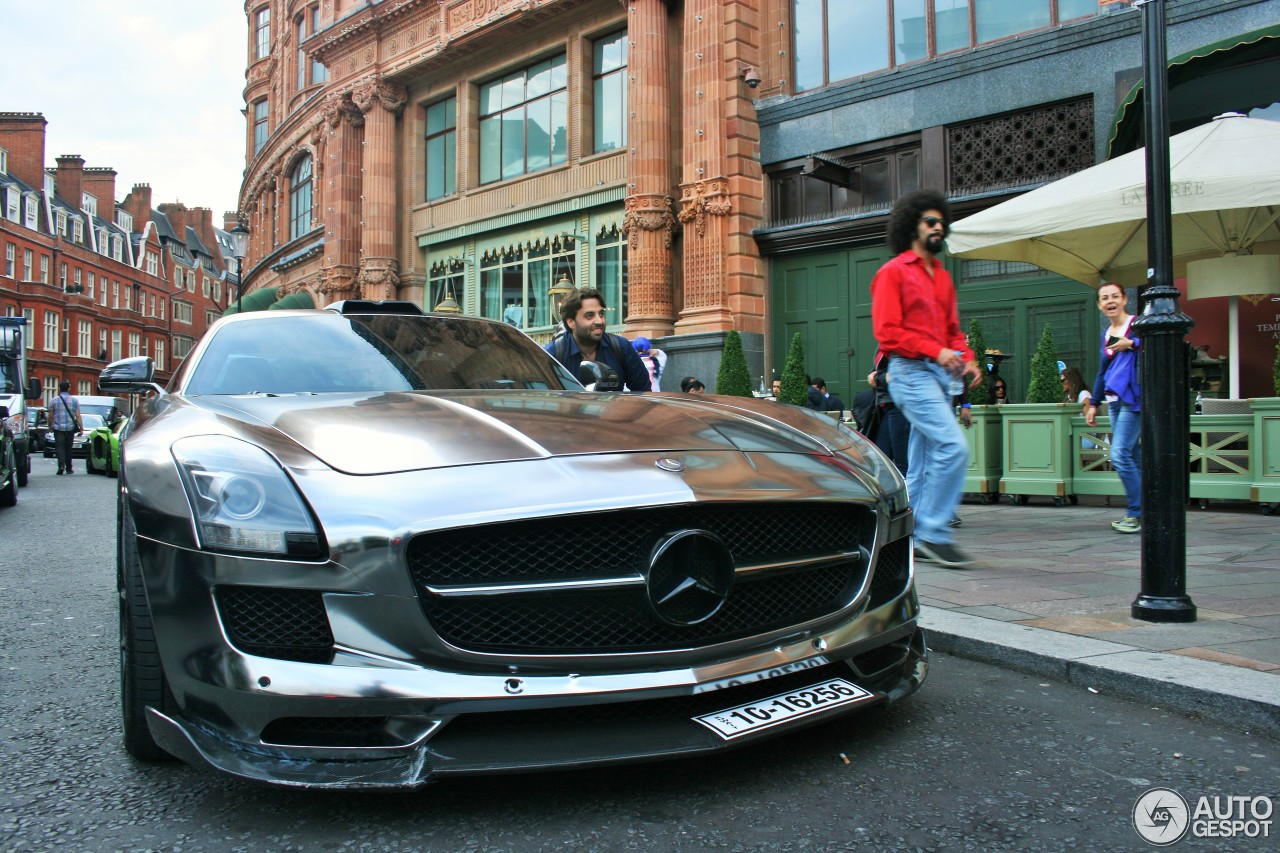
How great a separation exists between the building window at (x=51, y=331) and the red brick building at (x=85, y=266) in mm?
59

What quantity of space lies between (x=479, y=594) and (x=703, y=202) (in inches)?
617

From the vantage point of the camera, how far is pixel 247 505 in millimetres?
2125

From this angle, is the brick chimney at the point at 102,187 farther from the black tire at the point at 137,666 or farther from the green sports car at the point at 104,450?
the black tire at the point at 137,666

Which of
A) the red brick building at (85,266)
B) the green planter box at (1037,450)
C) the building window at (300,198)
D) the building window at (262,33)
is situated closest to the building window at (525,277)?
the building window at (300,198)

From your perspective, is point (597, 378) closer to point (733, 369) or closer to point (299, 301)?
point (733, 369)

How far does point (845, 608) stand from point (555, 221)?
19949mm

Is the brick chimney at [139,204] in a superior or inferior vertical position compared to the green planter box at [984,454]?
superior

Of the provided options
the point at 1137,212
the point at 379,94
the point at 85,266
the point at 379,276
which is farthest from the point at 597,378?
the point at 85,266

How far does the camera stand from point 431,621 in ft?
6.73

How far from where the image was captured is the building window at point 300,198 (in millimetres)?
32656

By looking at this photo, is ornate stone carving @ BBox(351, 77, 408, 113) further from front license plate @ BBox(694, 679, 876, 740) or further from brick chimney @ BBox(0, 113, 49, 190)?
brick chimney @ BBox(0, 113, 49, 190)

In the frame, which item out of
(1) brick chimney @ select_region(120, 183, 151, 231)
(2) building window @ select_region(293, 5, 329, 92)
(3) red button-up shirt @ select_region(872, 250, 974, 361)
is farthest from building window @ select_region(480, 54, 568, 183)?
(1) brick chimney @ select_region(120, 183, 151, 231)

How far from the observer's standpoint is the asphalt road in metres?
1.99

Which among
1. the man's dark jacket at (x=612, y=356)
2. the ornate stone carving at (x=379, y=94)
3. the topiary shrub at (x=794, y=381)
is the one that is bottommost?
the man's dark jacket at (x=612, y=356)
